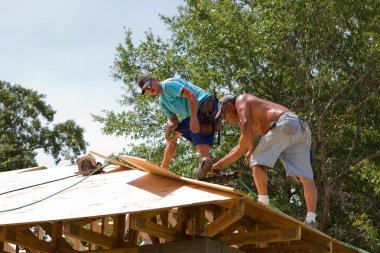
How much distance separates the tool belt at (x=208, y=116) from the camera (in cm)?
902

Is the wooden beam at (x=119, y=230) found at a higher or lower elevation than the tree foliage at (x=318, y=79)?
lower

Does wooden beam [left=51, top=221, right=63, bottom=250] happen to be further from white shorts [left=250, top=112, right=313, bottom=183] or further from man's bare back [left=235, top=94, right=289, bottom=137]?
man's bare back [left=235, top=94, right=289, bottom=137]

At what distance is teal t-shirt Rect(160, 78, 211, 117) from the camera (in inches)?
348

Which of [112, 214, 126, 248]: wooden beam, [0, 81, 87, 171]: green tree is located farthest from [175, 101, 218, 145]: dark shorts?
[0, 81, 87, 171]: green tree

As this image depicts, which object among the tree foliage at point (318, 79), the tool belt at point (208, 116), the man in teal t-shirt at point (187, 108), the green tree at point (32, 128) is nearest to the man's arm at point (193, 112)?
the man in teal t-shirt at point (187, 108)

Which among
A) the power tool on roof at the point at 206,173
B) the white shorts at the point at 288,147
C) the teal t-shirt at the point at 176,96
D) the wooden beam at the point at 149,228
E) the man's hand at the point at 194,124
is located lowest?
the wooden beam at the point at 149,228

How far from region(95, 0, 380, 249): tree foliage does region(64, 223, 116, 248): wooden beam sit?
10389mm

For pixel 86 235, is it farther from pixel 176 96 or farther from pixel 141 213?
pixel 176 96

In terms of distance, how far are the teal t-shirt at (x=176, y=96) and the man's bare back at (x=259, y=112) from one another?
2.78ft

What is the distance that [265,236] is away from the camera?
310 inches

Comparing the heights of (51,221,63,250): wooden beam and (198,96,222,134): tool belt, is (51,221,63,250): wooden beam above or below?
below

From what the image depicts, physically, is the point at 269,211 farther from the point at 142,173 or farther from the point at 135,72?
the point at 135,72

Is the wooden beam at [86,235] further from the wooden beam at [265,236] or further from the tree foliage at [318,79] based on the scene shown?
the tree foliage at [318,79]

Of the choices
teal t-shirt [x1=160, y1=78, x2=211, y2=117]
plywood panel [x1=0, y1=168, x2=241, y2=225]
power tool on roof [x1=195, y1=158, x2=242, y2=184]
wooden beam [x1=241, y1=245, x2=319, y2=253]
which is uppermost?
teal t-shirt [x1=160, y1=78, x2=211, y2=117]
